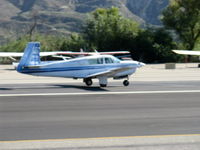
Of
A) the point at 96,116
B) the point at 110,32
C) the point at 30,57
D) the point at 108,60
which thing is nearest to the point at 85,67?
the point at 108,60

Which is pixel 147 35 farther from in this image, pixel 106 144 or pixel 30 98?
pixel 106 144

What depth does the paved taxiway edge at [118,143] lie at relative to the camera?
9141 millimetres

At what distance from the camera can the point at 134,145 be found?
30.6ft

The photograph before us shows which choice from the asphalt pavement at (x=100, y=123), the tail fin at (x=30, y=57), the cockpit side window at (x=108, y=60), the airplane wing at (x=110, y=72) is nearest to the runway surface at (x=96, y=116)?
the asphalt pavement at (x=100, y=123)

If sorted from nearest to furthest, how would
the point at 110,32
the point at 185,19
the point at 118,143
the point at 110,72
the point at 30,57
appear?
the point at 118,143
the point at 30,57
the point at 110,72
the point at 185,19
the point at 110,32

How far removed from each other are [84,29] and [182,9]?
1856 centimetres

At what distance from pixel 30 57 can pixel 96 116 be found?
11.3 meters

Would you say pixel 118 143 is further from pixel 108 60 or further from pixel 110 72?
pixel 108 60

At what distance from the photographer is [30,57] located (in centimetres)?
2386

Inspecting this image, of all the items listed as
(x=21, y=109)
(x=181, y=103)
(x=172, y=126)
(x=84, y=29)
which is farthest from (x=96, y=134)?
(x=84, y=29)

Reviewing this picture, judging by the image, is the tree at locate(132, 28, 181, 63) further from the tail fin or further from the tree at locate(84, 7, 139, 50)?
the tail fin

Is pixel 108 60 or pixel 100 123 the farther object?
pixel 108 60

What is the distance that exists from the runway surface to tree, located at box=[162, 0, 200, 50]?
2291 inches

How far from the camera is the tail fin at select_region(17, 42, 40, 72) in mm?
23703
